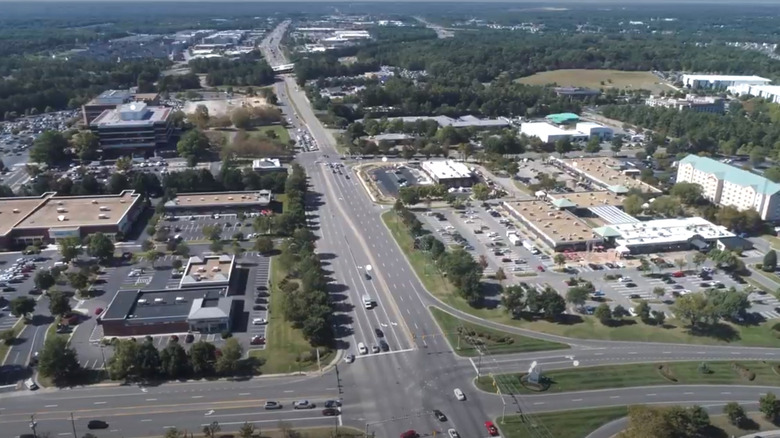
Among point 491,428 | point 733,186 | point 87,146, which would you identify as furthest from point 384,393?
point 87,146

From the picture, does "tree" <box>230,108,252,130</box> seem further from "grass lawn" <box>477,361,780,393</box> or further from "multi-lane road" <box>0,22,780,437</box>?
"grass lawn" <box>477,361,780,393</box>

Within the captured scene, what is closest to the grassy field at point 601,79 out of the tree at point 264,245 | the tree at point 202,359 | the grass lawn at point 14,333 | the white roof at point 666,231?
the white roof at point 666,231

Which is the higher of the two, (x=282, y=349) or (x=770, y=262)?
(x=282, y=349)

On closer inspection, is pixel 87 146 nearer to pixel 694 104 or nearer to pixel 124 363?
pixel 124 363

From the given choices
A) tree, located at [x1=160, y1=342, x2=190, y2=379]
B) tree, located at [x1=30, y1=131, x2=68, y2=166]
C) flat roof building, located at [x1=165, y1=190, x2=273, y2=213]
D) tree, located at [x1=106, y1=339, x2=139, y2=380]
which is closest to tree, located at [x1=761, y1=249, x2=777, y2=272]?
tree, located at [x1=160, y1=342, x2=190, y2=379]

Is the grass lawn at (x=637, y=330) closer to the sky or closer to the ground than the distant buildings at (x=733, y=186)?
closer to the ground

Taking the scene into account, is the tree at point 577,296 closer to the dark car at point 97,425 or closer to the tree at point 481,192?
the tree at point 481,192
